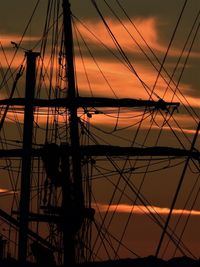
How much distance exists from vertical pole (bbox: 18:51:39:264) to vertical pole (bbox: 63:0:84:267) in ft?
62.4

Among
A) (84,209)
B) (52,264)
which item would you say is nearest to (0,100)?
(84,209)

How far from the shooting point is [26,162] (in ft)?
150

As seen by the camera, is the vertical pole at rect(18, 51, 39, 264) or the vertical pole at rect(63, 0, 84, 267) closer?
the vertical pole at rect(18, 51, 39, 264)

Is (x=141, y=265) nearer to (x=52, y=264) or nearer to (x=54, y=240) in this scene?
(x=52, y=264)

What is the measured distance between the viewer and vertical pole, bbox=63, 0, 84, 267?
2655 inches

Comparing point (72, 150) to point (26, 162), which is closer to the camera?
point (26, 162)

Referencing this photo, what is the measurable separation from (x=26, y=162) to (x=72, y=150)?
22.7 metres

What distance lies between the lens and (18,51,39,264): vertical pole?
148 feet

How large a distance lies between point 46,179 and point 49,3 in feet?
27.5

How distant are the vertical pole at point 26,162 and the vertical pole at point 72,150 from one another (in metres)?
19.0

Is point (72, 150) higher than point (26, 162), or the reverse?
point (26, 162)

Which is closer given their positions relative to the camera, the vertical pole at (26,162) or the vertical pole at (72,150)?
the vertical pole at (26,162)

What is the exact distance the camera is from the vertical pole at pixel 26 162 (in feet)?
148

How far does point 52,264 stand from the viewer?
2280 inches
